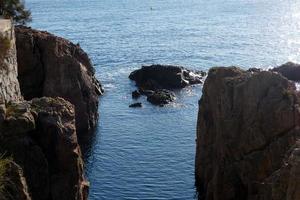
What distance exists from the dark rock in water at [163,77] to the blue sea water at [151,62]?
2960mm

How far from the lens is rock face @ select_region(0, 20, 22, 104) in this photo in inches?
2037

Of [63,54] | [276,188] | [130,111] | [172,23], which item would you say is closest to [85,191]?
[276,188]

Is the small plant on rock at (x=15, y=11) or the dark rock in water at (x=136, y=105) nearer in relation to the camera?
the small plant on rock at (x=15, y=11)

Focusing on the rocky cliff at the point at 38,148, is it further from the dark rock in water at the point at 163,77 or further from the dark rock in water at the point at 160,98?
the dark rock in water at the point at 163,77

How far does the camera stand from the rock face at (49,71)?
286 feet

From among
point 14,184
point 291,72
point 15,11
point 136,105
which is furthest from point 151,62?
point 14,184

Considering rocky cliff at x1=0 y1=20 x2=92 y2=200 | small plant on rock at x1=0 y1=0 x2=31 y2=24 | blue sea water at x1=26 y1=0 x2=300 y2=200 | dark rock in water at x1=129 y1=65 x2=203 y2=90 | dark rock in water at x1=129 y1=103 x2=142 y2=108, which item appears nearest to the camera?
rocky cliff at x1=0 y1=20 x2=92 y2=200

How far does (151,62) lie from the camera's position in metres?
138

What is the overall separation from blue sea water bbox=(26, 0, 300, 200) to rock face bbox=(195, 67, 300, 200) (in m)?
11.8

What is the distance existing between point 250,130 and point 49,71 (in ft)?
148

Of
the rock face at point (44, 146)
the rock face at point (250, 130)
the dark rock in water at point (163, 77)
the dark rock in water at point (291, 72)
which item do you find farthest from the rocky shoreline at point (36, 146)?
the dark rock in water at point (291, 72)

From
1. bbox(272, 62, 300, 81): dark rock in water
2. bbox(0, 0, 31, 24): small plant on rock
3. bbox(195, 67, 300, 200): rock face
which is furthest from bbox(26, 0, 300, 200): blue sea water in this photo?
bbox(0, 0, 31, 24): small plant on rock

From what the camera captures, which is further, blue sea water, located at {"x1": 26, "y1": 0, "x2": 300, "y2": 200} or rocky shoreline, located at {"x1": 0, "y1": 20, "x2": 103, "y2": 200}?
blue sea water, located at {"x1": 26, "y1": 0, "x2": 300, "y2": 200}

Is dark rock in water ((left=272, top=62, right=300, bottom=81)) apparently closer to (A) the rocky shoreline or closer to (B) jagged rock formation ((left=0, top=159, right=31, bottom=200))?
(A) the rocky shoreline
